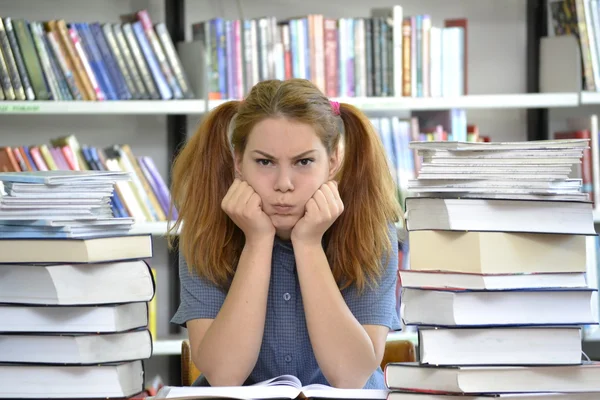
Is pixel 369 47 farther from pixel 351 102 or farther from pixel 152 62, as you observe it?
pixel 152 62

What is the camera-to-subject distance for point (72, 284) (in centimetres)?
106

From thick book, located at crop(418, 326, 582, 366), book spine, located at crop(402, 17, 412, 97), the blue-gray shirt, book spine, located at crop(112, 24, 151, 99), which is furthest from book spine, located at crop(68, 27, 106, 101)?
thick book, located at crop(418, 326, 582, 366)

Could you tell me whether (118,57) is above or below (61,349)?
above

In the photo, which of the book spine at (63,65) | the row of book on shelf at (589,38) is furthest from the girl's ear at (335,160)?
the row of book on shelf at (589,38)

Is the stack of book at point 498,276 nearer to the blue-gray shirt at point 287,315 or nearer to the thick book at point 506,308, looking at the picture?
the thick book at point 506,308

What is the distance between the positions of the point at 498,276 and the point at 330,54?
5.59 ft

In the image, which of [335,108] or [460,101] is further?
[460,101]

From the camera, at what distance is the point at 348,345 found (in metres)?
1.29

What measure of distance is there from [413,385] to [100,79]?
1.78 m

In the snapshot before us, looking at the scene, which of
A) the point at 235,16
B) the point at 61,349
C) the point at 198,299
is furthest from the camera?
the point at 235,16

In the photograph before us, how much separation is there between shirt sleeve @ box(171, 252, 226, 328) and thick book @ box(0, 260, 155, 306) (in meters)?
0.31

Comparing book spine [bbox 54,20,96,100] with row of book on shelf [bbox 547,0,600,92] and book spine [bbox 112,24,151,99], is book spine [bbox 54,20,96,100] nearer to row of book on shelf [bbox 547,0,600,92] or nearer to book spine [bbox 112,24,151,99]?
book spine [bbox 112,24,151,99]

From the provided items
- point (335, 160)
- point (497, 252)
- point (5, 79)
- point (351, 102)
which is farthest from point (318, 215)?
point (5, 79)

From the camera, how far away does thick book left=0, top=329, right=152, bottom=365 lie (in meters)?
1.05
